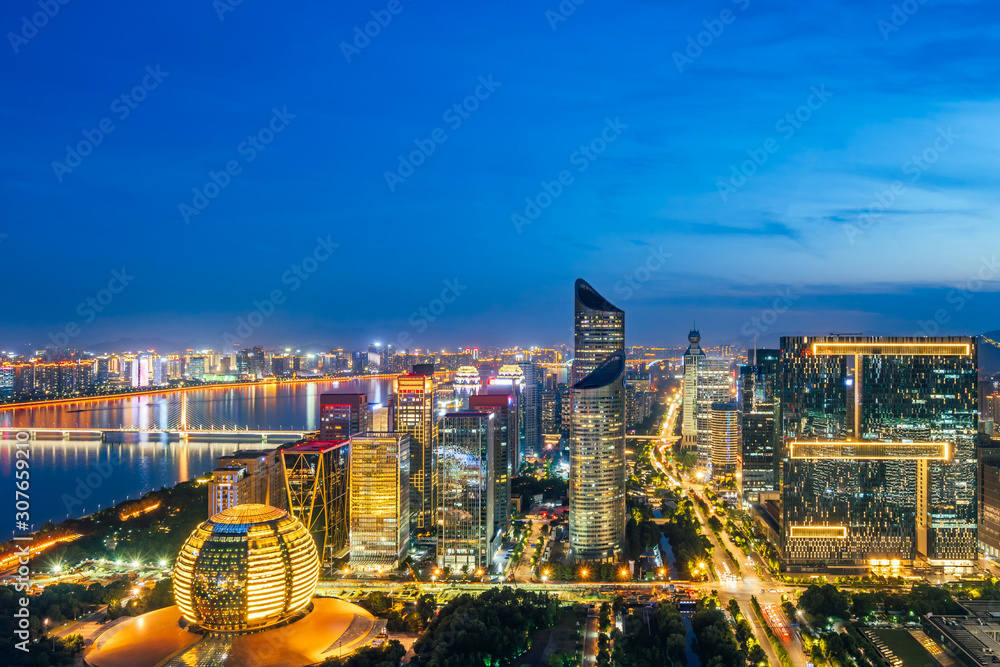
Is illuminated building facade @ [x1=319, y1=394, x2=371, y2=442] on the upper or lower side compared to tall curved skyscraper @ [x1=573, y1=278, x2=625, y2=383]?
lower

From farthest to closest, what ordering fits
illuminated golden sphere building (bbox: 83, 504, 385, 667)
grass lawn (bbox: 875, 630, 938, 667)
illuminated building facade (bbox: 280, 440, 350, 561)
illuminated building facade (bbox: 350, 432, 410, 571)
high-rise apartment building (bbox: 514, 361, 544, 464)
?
high-rise apartment building (bbox: 514, 361, 544, 464), illuminated building facade (bbox: 280, 440, 350, 561), illuminated building facade (bbox: 350, 432, 410, 571), grass lawn (bbox: 875, 630, 938, 667), illuminated golden sphere building (bbox: 83, 504, 385, 667)

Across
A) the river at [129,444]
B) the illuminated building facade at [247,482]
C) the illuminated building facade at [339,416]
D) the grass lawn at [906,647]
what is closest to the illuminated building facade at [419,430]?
the illuminated building facade at [339,416]

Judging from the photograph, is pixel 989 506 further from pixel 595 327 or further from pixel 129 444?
pixel 129 444

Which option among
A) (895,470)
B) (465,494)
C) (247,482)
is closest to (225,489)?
(247,482)

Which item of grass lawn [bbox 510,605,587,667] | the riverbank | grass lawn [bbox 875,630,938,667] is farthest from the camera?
the riverbank

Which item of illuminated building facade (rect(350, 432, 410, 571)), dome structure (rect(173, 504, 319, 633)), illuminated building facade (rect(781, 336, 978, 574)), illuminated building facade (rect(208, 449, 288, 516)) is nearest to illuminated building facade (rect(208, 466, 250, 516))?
illuminated building facade (rect(208, 449, 288, 516))

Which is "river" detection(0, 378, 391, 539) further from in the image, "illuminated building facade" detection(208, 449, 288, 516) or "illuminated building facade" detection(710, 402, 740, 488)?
"illuminated building facade" detection(710, 402, 740, 488)

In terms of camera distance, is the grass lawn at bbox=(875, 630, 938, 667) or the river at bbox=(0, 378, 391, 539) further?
the river at bbox=(0, 378, 391, 539)

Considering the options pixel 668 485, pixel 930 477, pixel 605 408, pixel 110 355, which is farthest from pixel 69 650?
pixel 110 355
